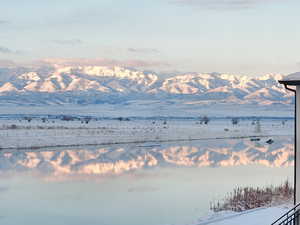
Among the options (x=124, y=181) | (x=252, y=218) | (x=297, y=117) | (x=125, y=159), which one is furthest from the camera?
(x=125, y=159)

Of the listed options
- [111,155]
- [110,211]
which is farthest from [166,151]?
[110,211]

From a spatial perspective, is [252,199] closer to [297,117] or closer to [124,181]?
[124,181]

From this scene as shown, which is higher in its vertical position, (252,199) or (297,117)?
(297,117)

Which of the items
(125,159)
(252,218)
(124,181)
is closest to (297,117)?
(252,218)

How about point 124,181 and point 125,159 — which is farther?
point 125,159

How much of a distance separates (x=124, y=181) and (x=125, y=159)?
10.7 metres

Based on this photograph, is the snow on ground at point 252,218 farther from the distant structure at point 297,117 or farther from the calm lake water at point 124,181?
the distant structure at point 297,117

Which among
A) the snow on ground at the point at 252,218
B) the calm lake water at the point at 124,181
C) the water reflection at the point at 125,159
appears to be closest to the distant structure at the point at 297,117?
the snow on ground at the point at 252,218

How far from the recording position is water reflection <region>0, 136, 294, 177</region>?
3272 cm

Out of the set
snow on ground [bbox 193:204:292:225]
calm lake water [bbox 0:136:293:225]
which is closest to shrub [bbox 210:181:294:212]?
calm lake water [bbox 0:136:293:225]

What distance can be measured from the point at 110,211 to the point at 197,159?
64.6 feet

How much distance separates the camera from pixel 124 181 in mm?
27625

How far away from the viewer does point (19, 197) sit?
22719 mm

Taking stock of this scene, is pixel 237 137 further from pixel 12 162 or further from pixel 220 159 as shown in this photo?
pixel 12 162
